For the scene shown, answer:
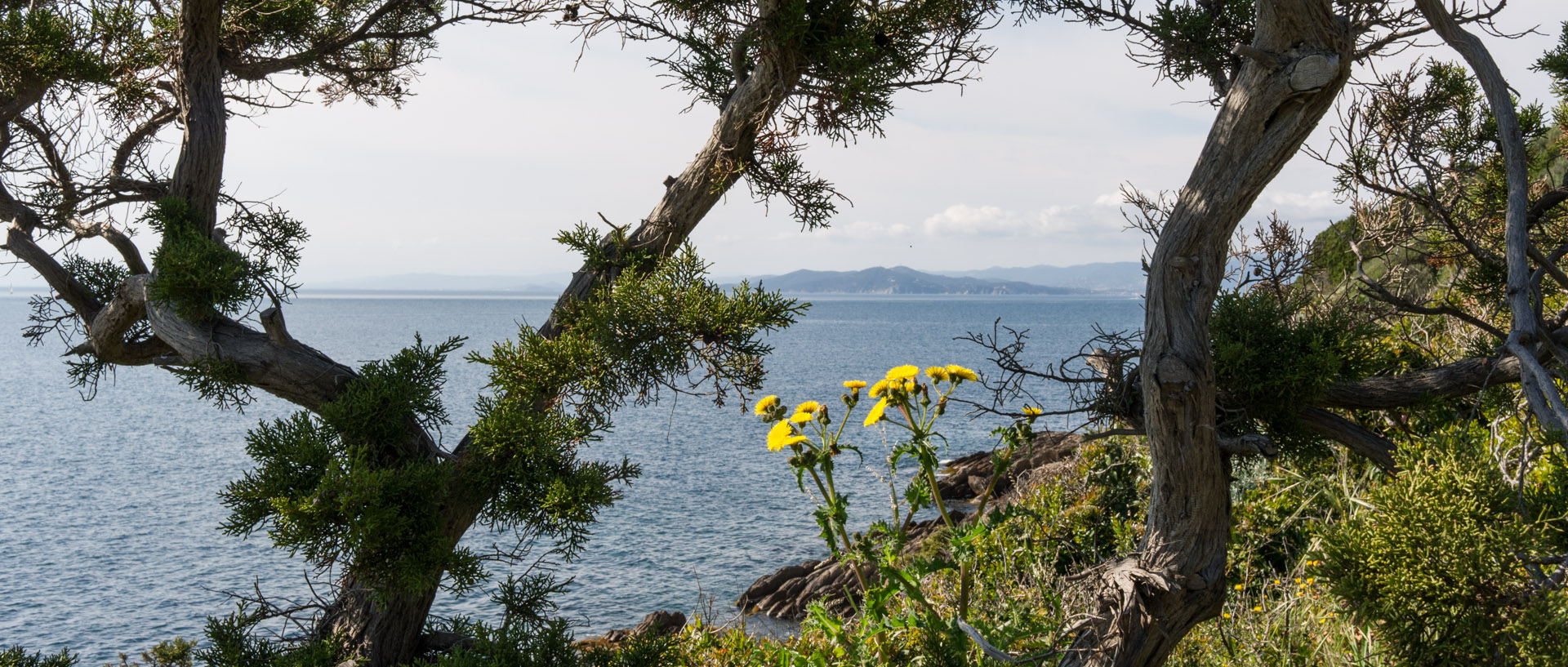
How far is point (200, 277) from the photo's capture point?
3.77 meters

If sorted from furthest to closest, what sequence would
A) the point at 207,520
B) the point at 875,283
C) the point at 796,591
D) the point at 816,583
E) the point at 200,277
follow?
1. the point at 875,283
2. the point at 207,520
3. the point at 796,591
4. the point at 816,583
5. the point at 200,277

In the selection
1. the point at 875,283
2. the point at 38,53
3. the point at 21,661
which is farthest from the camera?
the point at 875,283

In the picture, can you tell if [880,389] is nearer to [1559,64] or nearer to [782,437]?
A: [782,437]

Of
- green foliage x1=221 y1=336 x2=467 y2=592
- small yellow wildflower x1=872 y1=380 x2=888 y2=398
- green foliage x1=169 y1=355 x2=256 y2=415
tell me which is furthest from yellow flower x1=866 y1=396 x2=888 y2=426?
green foliage x1=169 y1=355 x2=256 y2=415

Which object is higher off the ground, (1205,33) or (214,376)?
(1205,33)

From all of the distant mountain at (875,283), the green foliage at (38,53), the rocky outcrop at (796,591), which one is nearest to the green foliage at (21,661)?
the green foliage at (38,53)

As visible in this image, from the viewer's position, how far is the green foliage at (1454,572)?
1.98 meters

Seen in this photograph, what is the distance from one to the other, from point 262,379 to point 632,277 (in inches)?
69.9

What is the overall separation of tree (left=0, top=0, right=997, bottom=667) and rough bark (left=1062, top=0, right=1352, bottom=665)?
1.35 metres

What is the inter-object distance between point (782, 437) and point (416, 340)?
6.64ft

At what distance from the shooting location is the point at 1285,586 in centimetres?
484

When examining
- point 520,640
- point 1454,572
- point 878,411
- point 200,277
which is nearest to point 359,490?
point 520,640

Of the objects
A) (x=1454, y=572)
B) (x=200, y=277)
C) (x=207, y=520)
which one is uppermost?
(x=200, y=277)

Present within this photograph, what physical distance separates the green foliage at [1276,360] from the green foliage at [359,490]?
116 inches
